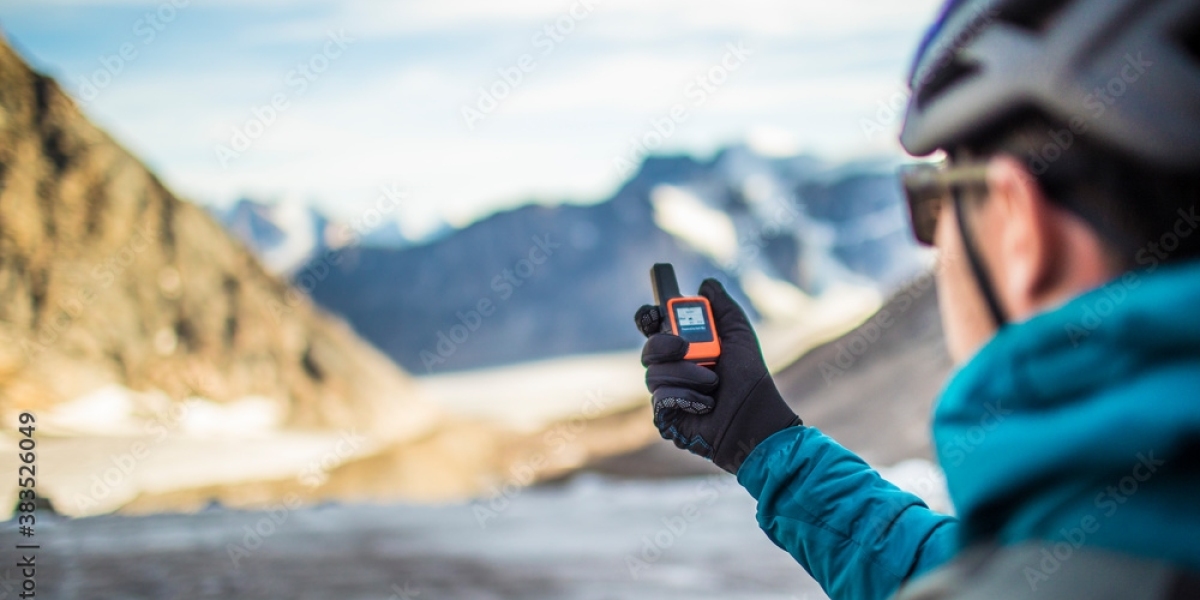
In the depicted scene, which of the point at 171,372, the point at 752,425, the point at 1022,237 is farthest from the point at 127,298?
the point at 1022,237

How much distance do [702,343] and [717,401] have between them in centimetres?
10

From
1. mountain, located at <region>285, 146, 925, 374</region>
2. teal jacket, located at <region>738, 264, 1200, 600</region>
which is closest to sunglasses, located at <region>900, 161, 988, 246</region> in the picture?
teal jacket, located at <region>738, 264, 1200, 600</region>

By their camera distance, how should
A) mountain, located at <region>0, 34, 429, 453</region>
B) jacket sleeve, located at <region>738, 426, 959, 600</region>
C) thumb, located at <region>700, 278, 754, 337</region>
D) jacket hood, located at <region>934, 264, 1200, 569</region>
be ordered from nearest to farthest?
jacket hood, located at <region>934, 264, 1200, 569</region> → jacket sleeve, located at <region>738, 426, 959, 600</region> → thumb, located at <region>700, 278, 754, 337</region> → mountain, located at <region>0, 34, 429, 453</region>

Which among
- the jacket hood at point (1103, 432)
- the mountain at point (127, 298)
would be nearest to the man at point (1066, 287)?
the jacket hood at point (1103, 432)

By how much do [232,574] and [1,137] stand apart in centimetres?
1414

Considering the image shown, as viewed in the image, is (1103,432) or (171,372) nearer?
(1103,432)

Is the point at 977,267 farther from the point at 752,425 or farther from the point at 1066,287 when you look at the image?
the point at 752,425

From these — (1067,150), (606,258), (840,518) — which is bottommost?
(840,518)

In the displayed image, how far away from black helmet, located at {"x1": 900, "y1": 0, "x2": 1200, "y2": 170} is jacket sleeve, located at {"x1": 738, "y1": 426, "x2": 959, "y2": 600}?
550 millimetres

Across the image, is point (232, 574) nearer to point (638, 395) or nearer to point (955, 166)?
point (955, 166)

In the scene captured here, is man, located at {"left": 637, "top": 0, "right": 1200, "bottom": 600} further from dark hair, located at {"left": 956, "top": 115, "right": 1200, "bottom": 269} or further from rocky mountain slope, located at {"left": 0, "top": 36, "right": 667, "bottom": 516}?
rocky mountain slope, located at {"left": 0, "top": 36, "right": 667, "bottom": 516}

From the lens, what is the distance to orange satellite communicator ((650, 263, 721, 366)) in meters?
1.39

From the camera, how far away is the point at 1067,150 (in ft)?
2.31

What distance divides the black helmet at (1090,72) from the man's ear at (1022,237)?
0.06 metres
